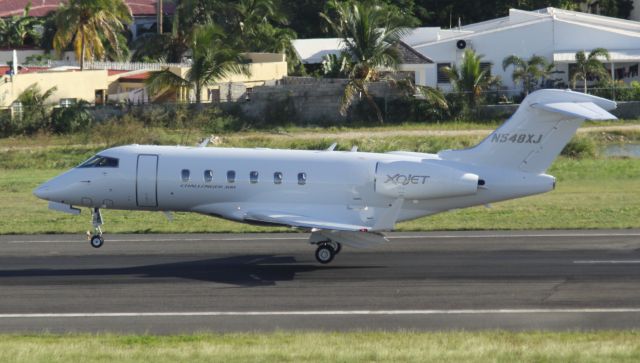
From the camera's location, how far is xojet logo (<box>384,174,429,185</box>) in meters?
26.0

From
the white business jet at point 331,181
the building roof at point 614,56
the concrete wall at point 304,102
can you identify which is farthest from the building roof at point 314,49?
the white business jet at point 331,181

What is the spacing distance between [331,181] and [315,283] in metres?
3.01

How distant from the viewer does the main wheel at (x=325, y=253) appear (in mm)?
26219

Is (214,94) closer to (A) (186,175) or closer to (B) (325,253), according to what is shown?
(A) (186,175)

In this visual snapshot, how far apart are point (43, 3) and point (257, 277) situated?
82.9 metres

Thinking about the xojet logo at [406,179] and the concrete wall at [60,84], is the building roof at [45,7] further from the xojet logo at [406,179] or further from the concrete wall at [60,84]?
the xojet logo at [406,179]

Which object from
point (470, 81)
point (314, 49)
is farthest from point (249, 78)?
point (314, 49)

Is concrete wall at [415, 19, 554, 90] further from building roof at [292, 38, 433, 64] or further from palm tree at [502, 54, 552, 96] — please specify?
building roof at [292, 38, 433, 64]

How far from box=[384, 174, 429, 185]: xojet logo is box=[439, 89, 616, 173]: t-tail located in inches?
42.7

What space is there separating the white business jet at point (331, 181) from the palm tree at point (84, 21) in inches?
1445

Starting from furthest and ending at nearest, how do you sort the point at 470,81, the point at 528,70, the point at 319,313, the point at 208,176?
the point at 528,70 → the point at 470,81 → the point at 208,176 → the point at 319,313

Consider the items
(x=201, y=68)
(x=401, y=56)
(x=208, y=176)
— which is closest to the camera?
(x=208, y=176)

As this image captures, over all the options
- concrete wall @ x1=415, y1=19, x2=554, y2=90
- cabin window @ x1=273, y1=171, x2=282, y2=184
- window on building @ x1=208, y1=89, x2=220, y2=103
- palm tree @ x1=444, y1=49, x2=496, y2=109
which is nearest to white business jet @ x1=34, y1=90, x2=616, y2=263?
cabin window @ x1=273, y1=171, x2=282, y2=184

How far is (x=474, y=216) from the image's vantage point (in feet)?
111
